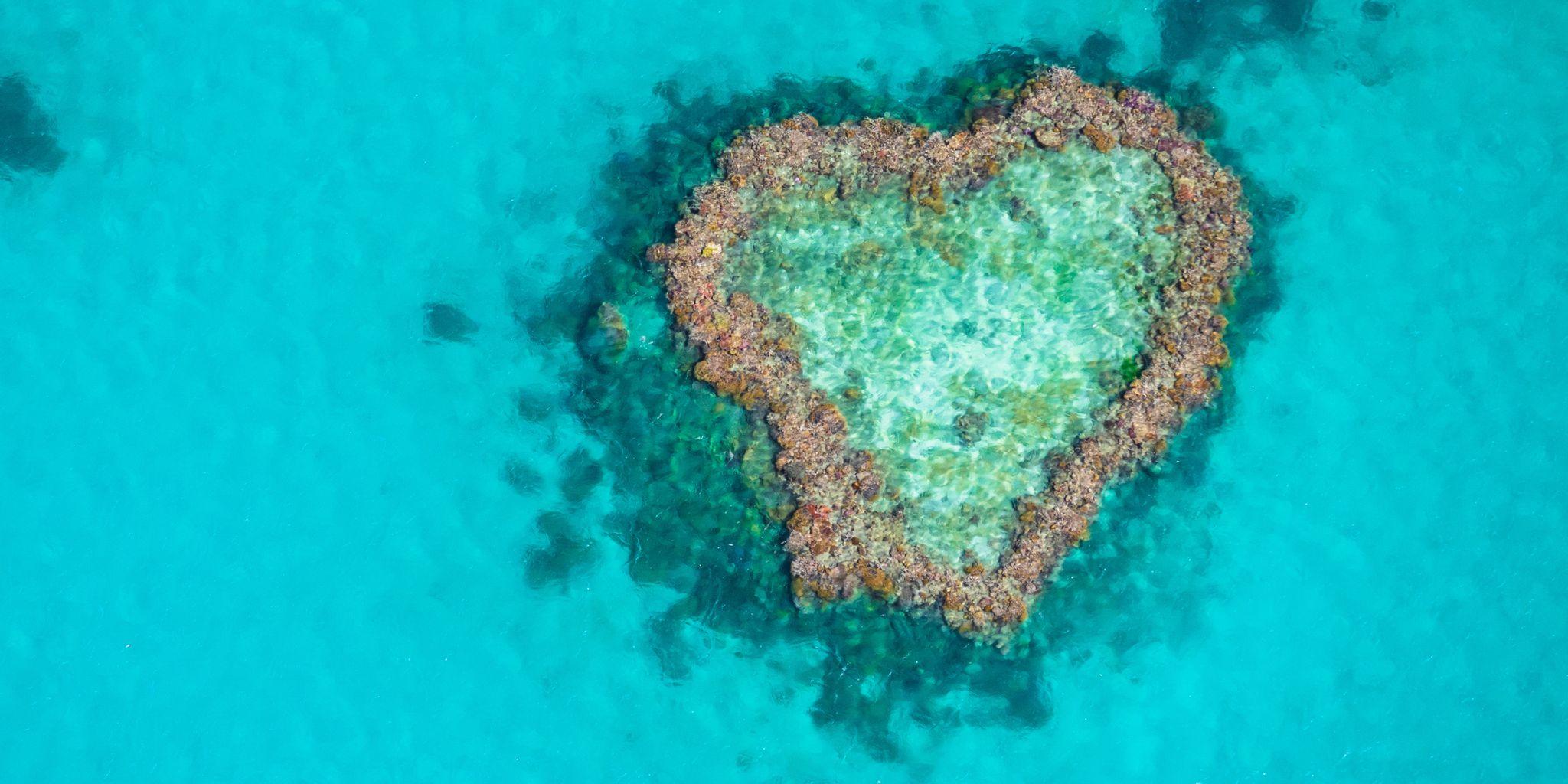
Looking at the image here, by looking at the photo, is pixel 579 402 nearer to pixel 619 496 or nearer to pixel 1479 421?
pixel 619 496

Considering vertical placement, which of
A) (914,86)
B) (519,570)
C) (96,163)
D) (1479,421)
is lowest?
(519,570)

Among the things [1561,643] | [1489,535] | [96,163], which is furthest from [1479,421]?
[96,163]

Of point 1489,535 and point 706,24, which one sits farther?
point 706,24

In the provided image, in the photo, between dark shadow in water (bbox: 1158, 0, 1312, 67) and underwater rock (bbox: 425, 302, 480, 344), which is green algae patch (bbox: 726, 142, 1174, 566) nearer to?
dark shadow in water (bbox: 1158, 0, 1312, 67)

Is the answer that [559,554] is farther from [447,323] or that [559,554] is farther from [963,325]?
[963,325]

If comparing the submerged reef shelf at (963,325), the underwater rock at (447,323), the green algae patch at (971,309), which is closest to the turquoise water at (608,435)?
the underwater rock at (447,323)

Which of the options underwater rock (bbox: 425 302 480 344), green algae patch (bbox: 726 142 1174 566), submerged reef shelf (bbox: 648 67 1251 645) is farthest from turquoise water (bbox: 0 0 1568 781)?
green algae patch (bbox: 726 142 1174 566)
